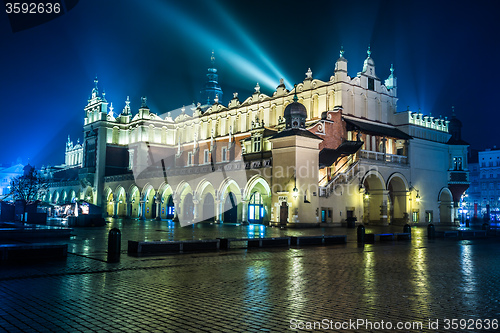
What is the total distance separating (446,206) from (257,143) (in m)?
26.3

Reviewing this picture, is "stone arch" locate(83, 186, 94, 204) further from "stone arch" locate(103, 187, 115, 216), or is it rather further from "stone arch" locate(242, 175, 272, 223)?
"stone arch" locate(242, 175, 272, 223)

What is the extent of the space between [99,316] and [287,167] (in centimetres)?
3143

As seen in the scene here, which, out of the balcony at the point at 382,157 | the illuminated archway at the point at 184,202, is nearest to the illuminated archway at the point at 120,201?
the illuminated archway at the point at 184,202

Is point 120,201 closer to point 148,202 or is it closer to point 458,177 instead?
point 148,202

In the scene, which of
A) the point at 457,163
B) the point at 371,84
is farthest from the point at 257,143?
the point at 457,163

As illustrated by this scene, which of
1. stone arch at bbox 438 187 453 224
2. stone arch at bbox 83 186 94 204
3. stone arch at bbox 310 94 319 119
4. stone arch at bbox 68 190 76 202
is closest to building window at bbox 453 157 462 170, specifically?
stone arch at bbox 438 187 453 224

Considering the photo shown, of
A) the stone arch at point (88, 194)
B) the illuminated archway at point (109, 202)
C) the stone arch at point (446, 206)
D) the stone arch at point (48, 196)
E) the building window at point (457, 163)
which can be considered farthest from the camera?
the stone arch at point (48, 196)

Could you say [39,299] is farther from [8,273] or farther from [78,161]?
[78,161]

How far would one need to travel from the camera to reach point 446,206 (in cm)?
5572

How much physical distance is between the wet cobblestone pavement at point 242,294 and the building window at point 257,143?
33.5 metres

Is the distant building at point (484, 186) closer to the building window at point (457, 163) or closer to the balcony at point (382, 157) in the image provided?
the building window at point (457, 163)

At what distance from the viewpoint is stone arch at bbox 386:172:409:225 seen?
161ft

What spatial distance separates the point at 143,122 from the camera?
6888cm

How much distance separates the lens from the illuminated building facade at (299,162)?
1558 inches
